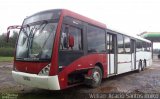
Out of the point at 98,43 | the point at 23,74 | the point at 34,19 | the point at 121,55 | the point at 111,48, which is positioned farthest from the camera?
the point at 121,55

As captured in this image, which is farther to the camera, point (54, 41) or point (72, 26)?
point (72, 26)

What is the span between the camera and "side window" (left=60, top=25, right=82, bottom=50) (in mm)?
7055

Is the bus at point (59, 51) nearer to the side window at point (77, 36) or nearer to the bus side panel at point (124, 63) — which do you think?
the side window at point (77, 36)

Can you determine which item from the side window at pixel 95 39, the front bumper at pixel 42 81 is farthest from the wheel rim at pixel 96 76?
the front bumper at pixel 42 81

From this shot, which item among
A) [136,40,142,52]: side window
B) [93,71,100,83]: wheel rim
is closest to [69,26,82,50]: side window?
[93,71,100,83]: wheel rim

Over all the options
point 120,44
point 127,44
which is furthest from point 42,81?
point 127,44

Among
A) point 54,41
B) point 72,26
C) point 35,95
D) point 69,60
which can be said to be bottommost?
point 35,95

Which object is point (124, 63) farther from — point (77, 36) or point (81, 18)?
point (77, 36)

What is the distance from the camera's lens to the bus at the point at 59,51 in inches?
266

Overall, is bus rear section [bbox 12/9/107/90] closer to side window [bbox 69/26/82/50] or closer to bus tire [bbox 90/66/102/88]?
side window [bbox 69/26/82/50]

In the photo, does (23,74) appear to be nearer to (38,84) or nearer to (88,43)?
(38,84)

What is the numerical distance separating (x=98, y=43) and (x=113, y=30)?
2127mm

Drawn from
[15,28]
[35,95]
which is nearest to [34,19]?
[15,28]

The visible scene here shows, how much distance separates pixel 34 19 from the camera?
780 cm
